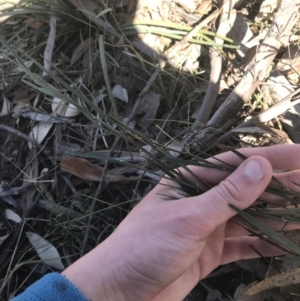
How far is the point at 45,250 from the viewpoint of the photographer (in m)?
1.29

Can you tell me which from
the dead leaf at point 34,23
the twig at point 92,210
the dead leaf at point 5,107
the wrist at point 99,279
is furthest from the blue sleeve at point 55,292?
the dead leaf at point 34,23

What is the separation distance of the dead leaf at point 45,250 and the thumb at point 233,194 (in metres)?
0.58

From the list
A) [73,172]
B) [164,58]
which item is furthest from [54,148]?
[164,58]

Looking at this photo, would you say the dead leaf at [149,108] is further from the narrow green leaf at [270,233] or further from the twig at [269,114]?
the narrow green leaf at [270,233]

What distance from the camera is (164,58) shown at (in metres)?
1.37

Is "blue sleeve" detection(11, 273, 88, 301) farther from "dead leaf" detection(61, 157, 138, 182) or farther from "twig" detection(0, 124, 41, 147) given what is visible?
"twig" detection(0, 124, 41, 147)

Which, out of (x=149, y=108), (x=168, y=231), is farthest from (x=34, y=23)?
(x=168, y=231)

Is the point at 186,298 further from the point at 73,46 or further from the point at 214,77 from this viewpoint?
the point at 73,46

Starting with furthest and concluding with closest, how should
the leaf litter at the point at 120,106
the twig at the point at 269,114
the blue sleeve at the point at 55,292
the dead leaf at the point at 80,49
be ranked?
the dead leaf at the point at 80,49, the leaf litter at the point at 120,106, the twig at the point at 269,114, the blue sleeve at the point at 55,292

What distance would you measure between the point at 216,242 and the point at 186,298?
0.66 feet

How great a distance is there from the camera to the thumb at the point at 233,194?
846mm

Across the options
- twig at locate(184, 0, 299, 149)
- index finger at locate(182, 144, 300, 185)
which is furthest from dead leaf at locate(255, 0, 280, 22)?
index finger at locate(182, 144, 300, 185)

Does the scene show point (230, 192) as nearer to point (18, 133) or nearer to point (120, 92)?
point (120, 92)

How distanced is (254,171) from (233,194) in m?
0.06
